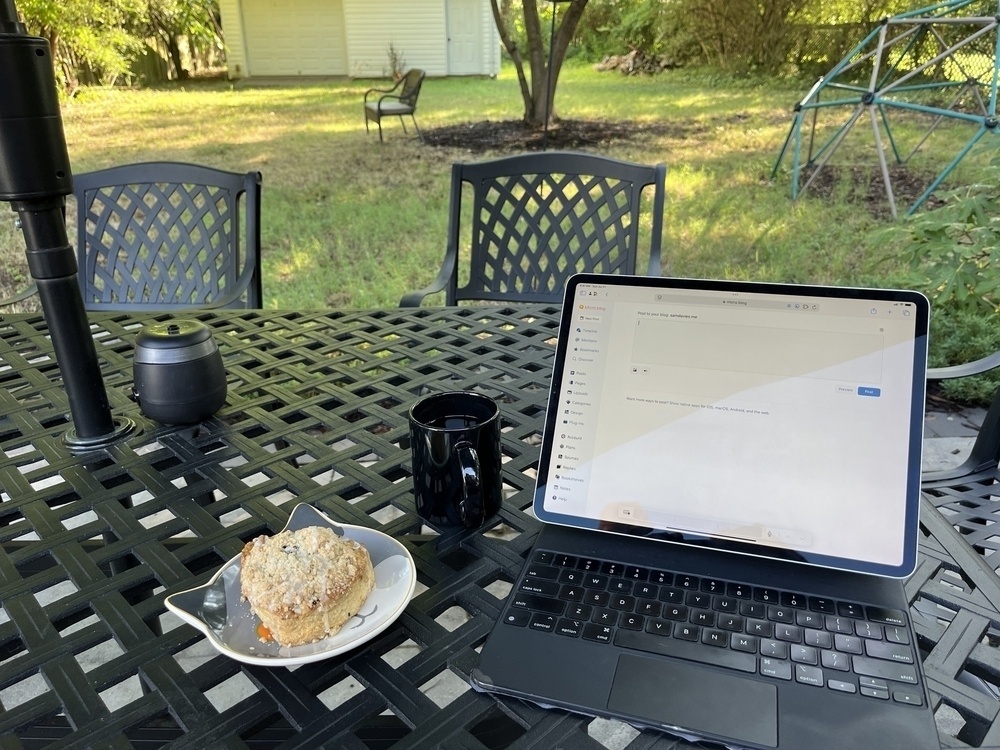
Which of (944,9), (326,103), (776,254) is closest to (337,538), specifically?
(776,254)

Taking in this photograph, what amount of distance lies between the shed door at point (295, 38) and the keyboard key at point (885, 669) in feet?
11.5

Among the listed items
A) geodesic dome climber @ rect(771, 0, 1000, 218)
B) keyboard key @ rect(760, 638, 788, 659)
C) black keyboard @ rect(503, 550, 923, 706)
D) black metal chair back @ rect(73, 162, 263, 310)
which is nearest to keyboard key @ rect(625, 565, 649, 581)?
black keyboard @ rect(503, 550, 923, 706)

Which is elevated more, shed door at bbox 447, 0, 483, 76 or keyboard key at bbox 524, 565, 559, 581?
shed door at bbox 447, 0, 483, 76

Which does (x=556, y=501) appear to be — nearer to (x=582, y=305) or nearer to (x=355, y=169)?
(x=582, y=305)

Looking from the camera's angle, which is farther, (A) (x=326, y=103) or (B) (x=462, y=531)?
(A) (x=326, y=103)

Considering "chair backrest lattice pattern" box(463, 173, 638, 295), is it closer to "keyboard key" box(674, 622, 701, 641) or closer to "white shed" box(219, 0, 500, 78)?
"keyboard key" box(674, 622, 701, 641)

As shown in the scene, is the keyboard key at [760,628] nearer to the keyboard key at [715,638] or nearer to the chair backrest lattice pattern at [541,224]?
the keyboard key at [715,638]

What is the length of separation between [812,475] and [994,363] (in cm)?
70

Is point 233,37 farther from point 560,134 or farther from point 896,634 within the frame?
point 896,634

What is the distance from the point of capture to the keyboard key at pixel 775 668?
499mm

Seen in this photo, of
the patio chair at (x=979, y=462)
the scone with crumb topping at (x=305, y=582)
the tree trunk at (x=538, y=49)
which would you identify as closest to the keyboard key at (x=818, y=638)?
the scone with crumb topping at (x=305, y=582)

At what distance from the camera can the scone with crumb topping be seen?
20.5 inches

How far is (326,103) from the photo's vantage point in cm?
346

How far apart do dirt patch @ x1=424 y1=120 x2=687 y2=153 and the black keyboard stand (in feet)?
10.1
